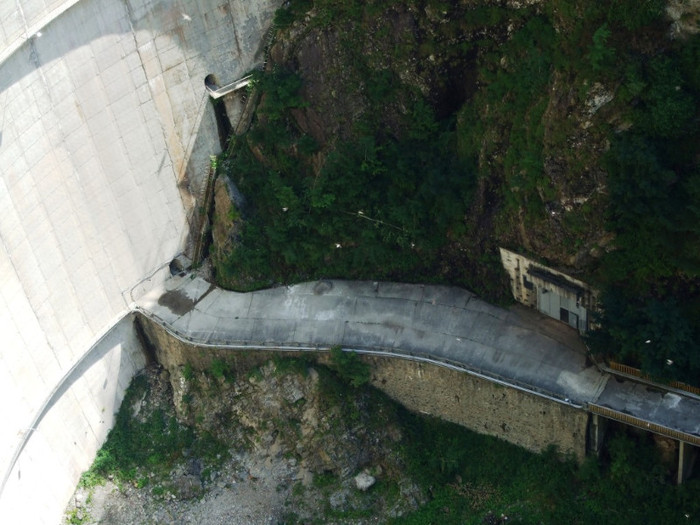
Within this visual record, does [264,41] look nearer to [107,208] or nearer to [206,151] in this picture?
[206,151]

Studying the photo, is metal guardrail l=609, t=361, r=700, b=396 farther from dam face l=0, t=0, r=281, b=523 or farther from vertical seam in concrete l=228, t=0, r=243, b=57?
vertical seam in concrete l=228, t=0, r=243, b=57

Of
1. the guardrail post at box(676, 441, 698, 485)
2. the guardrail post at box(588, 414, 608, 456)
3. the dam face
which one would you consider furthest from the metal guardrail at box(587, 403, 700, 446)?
the dam face

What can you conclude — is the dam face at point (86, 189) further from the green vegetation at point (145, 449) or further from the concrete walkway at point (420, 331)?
the concrete walkway at point (420, 331)

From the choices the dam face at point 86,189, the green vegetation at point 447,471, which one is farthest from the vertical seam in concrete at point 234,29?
the green vegetation at point 447,471

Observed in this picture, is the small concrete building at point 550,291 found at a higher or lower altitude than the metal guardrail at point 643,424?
higher

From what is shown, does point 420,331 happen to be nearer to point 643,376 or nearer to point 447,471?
point 447,471

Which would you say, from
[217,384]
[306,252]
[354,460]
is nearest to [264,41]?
[306,252]

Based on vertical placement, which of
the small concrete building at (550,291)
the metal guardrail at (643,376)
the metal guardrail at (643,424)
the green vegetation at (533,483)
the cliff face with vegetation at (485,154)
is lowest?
the green vegetation at (533,483)

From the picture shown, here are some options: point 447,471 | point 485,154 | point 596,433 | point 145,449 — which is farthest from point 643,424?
point 145,449
